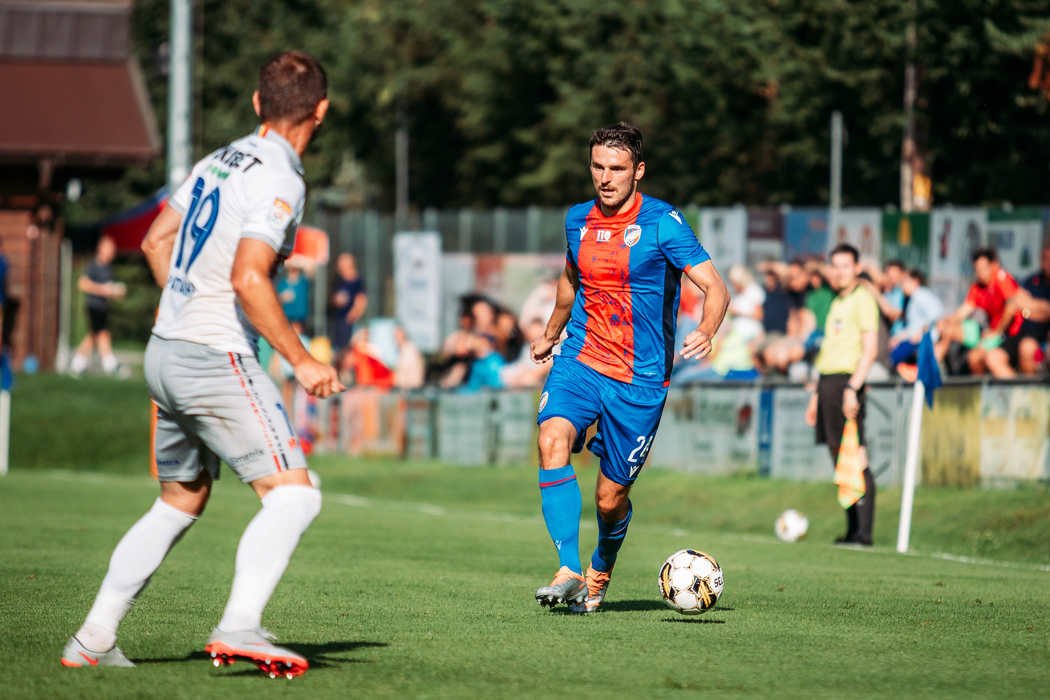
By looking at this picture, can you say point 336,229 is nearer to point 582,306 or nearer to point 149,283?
point 582,306

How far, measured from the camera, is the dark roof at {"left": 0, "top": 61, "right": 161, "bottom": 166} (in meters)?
25.2

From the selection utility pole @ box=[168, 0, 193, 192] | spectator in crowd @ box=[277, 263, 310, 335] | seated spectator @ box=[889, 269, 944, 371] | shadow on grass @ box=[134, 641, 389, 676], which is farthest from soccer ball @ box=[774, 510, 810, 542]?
utility pole @ box=[168, 0, 193, 192]

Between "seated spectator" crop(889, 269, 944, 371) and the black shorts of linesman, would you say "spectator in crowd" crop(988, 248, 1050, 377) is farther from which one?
the black shorts of linesman

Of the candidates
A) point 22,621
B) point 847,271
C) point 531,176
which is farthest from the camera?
point 531,176

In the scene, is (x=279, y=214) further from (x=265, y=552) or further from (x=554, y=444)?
(x=554, y=444)

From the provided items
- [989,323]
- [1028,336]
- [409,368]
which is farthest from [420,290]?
[1028,336]

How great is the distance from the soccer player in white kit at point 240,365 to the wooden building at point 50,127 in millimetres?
21345

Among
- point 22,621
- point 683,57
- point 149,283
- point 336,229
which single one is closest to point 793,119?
point 683,57

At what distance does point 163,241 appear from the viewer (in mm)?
5180

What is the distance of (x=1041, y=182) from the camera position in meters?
25.3

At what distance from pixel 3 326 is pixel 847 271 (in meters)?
18.3

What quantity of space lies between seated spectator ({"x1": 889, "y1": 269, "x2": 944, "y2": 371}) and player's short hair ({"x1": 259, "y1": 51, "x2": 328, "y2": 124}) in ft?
36.4

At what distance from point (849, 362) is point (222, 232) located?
7665mm

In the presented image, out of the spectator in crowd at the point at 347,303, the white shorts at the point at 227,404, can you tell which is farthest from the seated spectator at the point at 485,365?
the white shorts at the point at 227,404
